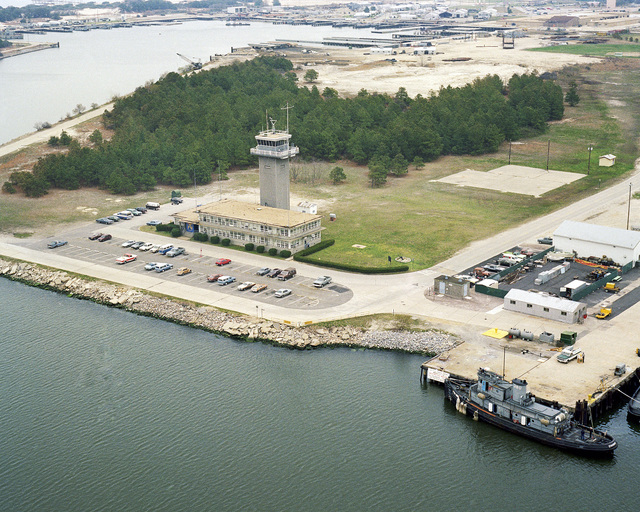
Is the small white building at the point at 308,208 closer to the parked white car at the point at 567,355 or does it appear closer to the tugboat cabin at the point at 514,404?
the parked white car at the point at 567,355

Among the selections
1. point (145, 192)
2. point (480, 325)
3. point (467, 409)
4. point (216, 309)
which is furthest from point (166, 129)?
point (467, 409)

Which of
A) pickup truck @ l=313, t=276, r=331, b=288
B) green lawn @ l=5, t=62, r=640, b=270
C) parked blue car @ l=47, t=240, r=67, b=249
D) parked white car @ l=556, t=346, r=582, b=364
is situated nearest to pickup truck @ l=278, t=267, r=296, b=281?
pickup truck @ l=313, t=276, r=331, b=288

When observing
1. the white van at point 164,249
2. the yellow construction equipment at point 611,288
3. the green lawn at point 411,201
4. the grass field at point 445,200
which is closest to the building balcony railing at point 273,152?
the green lawn at point 411,201

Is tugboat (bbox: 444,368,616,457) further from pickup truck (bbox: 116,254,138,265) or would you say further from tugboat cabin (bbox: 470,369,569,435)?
pickup truck (bbox: 116,254,138,265)

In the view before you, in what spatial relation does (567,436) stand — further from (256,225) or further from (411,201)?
(411,201)

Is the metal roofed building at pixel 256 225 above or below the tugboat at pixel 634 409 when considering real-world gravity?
above
